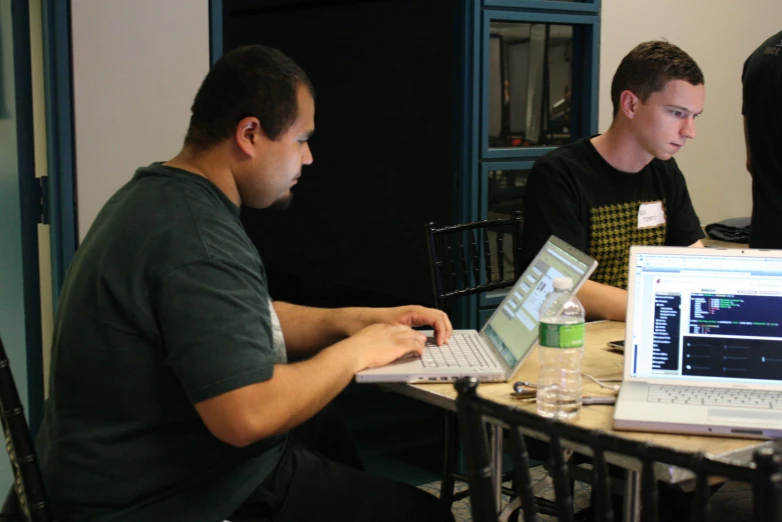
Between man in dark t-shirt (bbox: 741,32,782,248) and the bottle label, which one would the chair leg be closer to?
the bottle label

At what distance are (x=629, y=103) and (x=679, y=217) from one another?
14.3 inches

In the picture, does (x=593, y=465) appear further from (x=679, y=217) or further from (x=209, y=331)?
(x=679, y=217)

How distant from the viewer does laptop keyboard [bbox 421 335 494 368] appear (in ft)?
5.75

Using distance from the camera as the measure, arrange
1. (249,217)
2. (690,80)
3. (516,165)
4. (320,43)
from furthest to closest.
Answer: (249,217) < (320,43) < (516,165) < (690,80)

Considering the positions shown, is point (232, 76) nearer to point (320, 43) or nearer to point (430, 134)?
point (430, 134)

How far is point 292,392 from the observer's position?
1440 mm

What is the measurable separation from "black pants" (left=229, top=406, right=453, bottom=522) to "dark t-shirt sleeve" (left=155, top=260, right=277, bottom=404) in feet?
0.94

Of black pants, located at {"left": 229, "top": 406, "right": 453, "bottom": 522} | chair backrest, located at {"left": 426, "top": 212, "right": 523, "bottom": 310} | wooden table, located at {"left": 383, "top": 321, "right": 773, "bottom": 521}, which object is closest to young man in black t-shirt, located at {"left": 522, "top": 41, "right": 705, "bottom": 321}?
chair backrest, located at {"left": 426, "top": 212, "right": 523, "bottom": 310}

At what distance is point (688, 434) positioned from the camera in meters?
1.45

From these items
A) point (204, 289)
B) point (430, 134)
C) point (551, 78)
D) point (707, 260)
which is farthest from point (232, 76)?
point (430, 134)

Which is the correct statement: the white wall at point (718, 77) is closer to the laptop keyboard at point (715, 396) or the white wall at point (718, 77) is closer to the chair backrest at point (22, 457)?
the laptop keyboard at point (715, 396)

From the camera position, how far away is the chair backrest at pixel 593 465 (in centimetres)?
80

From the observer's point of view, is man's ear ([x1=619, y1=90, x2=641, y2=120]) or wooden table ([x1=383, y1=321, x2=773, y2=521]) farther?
man's ear ([x1=619, y1=90, x2=641, y2=120])

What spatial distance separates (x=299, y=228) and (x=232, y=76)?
5467mm
